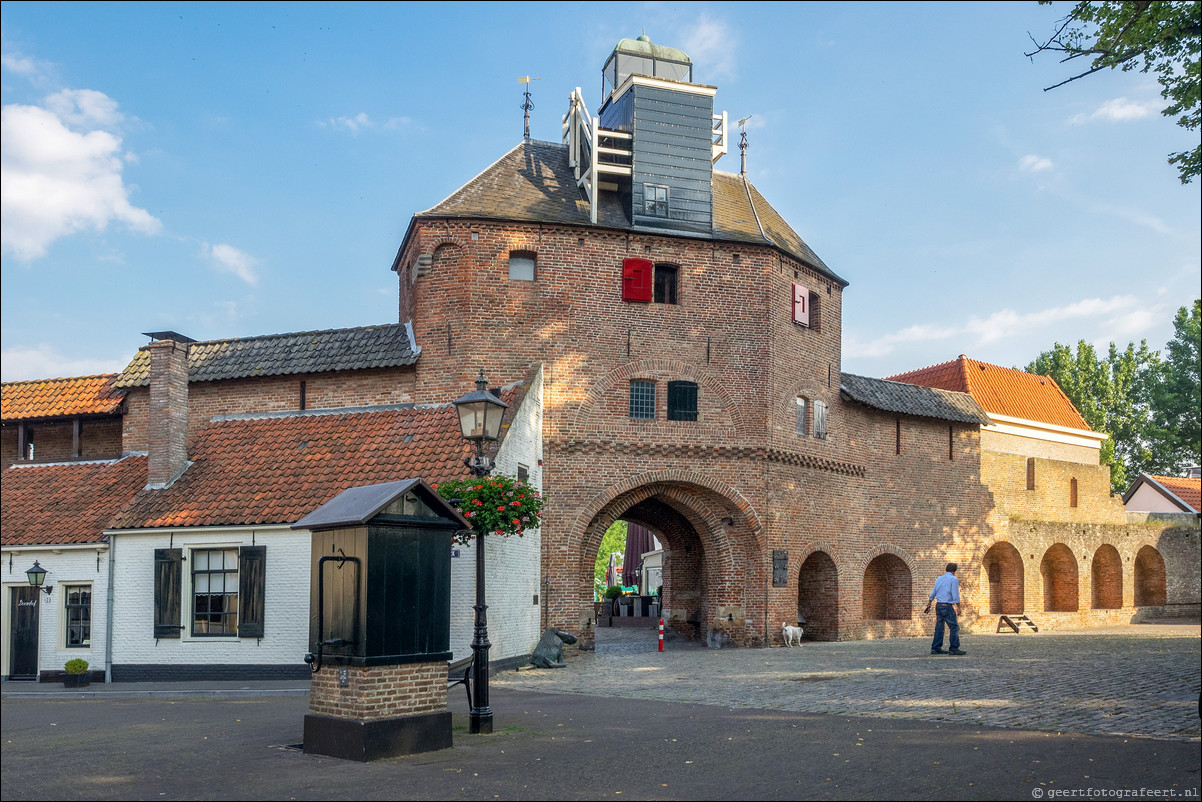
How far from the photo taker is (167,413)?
21219mm

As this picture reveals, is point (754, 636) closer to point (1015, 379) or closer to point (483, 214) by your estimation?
point (483, 214)

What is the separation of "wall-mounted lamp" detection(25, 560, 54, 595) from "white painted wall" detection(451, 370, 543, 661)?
820 centimetres

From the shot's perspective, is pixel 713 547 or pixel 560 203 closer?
pixel 560 203

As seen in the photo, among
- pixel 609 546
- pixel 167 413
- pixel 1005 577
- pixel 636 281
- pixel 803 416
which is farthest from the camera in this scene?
pixel 609 546

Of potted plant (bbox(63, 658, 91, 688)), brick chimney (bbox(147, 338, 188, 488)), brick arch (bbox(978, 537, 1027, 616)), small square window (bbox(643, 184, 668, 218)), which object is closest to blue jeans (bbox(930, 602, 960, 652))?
small square window (bbox(643, 184, 668, 218))

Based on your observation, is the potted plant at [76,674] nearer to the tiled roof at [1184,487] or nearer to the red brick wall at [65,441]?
the red brick wall at [65,441]

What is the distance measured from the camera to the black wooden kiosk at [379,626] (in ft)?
31.7

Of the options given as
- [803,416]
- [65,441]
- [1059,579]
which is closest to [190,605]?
[65,441]

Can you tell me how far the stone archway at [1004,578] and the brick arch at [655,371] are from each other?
1247cm

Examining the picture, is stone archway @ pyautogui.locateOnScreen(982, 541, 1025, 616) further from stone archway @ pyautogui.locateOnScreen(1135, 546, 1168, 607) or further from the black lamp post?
the black lamp post

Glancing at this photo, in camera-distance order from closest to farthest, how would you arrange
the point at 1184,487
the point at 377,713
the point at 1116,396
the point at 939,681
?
1. the point at 377,713
2. the point at 939,681
3. the point at 1184,487
4. the point at 1116,396

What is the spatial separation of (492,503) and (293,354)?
36.6 ft

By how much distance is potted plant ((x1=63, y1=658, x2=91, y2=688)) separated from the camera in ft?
60.2

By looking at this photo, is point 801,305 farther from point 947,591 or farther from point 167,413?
point 167,413
